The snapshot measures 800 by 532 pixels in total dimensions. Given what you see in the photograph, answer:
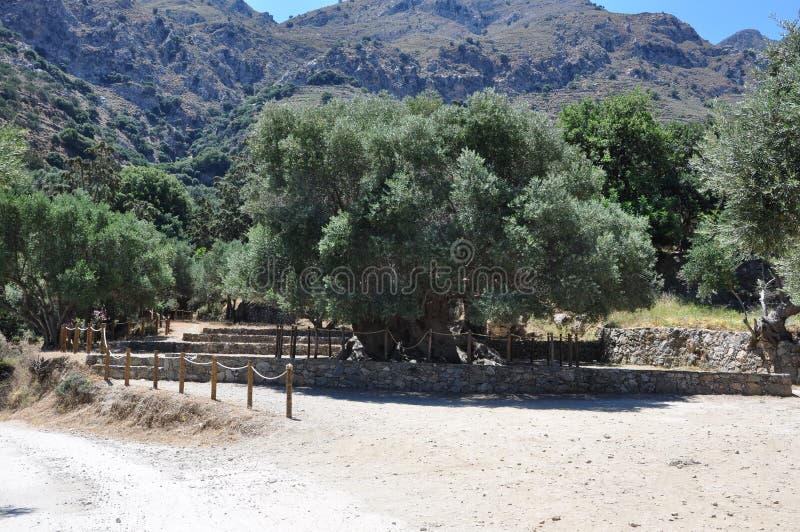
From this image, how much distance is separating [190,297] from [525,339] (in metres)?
33.6

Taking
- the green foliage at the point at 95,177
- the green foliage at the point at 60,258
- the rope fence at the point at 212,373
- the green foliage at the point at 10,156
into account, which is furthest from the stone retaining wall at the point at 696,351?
the green foliage at the point at 95,177

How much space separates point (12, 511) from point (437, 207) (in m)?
12.9

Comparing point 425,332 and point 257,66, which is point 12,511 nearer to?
Result: point 425,332

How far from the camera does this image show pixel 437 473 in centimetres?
1037

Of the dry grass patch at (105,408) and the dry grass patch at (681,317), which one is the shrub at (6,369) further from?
the dry grass patch at (681,317)

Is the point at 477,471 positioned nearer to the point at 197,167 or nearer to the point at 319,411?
the point at 319,411

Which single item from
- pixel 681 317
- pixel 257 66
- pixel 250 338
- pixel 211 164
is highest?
pixel 257 66

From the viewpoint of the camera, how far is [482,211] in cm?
1820

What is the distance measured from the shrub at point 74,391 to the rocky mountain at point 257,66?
117706 mm

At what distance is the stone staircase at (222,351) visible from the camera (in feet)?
65.2

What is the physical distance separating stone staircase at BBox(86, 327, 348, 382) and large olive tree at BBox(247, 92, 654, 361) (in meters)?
2.96

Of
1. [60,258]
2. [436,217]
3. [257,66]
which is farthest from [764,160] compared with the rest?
[257,66]

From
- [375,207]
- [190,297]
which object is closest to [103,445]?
[375,207]

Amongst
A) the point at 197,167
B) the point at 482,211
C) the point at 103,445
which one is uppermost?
the point at 197,167
